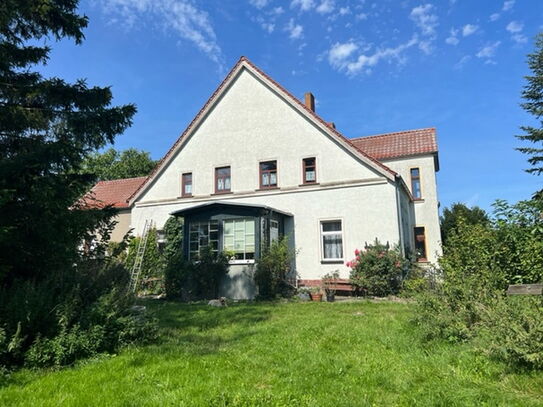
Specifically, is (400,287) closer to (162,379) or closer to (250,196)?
(250,196)

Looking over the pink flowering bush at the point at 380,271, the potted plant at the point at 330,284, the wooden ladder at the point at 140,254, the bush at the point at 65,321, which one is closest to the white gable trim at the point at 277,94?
the wooden ladder at the point at 140,254

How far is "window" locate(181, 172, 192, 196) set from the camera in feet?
66.6

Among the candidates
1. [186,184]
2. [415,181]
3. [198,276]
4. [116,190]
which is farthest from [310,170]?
[116,190]

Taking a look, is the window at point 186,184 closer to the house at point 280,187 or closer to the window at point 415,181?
the house at point 280,187

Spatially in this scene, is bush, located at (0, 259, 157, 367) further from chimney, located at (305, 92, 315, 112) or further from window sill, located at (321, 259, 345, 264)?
chimney, located at (305, 92, 315, 112)

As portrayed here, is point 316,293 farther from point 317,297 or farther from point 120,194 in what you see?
point 120,194

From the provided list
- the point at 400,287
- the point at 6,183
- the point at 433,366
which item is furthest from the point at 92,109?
the point at 400,287

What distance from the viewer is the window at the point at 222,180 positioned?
771 inches

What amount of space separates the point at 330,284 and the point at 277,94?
369 inches

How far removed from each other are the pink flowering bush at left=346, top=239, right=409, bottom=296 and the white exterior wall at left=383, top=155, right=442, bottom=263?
22.6ft

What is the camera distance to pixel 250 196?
1888cm

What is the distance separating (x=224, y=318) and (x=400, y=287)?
7628 millimetres

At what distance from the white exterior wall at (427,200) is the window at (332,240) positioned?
6.84 metres

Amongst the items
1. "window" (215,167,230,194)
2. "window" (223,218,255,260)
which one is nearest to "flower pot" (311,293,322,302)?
"window" (223,218,255,260)
